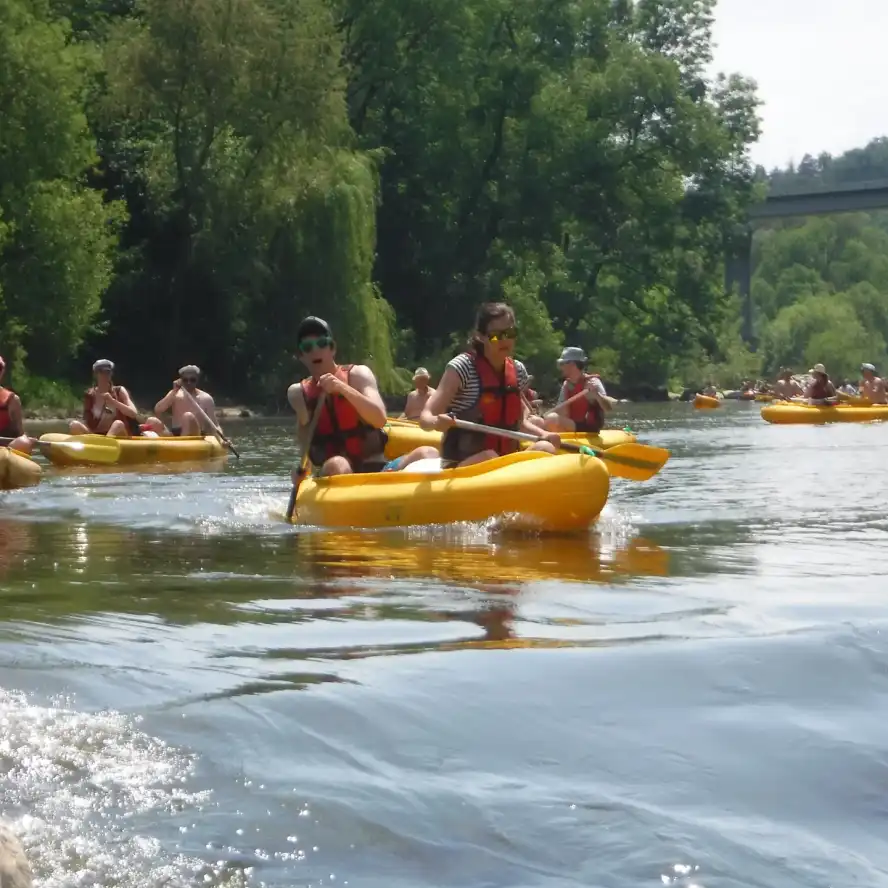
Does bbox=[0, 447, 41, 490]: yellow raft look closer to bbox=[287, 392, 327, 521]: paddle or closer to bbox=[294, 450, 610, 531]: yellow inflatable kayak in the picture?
bbox=[287, 392, 327, 521]: paddle

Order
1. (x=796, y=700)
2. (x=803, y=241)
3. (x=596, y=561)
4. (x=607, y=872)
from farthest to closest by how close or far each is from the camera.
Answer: (x=803, y=241) → (x=596, y=561) → (x=796, y=700) → (x=607, y=872)

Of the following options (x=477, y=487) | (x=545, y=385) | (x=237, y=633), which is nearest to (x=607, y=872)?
(x=237, y=633)

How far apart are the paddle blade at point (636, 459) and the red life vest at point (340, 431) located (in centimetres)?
142

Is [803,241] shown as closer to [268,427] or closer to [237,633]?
[268,427]

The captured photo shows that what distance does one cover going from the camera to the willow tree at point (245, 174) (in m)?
29.4

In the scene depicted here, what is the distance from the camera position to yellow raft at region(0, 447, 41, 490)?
1195 cm

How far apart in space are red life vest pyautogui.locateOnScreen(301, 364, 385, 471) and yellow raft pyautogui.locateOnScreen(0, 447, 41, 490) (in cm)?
338

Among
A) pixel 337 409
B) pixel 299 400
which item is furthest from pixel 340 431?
pixel 299 400

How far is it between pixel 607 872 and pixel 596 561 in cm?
440

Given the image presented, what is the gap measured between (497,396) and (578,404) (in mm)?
5350

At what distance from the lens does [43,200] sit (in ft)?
92.3

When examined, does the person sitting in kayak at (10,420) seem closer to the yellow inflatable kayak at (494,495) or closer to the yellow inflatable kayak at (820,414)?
the yellow inflatable kayak at (494,495)

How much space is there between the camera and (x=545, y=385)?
41281mm

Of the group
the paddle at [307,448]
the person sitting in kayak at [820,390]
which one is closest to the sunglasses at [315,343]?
the paddle at [307,448]
